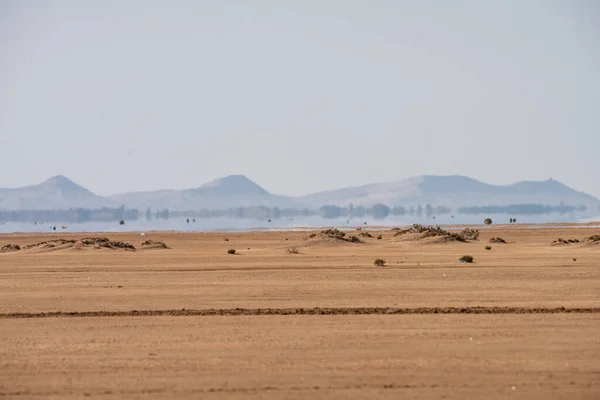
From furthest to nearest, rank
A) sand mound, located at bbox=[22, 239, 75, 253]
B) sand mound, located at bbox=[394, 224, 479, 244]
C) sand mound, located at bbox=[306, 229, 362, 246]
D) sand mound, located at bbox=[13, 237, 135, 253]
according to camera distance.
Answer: sand mound, located at bbox=[306, 229, 362, 246], sand mound, located at bbox=[394, 224, 479, 244], sand mound, located at bbox=[13, 237, 135, 253], sand mound, located at bbox=[22, 239, 75, 253]

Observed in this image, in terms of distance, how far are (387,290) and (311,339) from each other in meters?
9.54

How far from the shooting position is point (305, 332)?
19.5m

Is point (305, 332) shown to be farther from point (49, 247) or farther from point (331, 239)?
point (331, 239)

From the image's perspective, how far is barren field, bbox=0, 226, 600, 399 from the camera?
14719mm

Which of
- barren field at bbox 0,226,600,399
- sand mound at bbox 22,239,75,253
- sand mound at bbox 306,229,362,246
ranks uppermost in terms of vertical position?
sand mound at bbox 306,229,362,246

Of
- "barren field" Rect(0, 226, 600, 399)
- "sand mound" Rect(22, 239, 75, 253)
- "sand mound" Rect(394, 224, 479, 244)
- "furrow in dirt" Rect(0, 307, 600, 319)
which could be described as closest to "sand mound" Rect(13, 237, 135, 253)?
"sand mound" Rect(22, 239, 75, 253)

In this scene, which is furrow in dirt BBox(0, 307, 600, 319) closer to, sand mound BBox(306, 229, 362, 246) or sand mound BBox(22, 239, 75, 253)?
sand mound BBox(22, 239, 75, 253)

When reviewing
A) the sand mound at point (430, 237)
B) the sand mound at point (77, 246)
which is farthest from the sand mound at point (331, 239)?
the sand mound at point (77, 246)

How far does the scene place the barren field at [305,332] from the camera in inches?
579

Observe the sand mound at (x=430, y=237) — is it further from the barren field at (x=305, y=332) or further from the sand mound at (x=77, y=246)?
the barren field at (x=305, y=332)

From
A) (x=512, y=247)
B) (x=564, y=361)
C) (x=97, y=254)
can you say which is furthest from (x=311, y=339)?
(x=512, y=247)

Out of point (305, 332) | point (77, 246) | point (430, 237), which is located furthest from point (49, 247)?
point (305, 332)

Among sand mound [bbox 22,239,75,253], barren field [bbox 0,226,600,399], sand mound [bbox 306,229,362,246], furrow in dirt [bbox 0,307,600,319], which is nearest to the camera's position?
barren field [bbox 0,226,600,399]

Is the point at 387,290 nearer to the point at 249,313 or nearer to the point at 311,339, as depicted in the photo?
the point at 249,313
